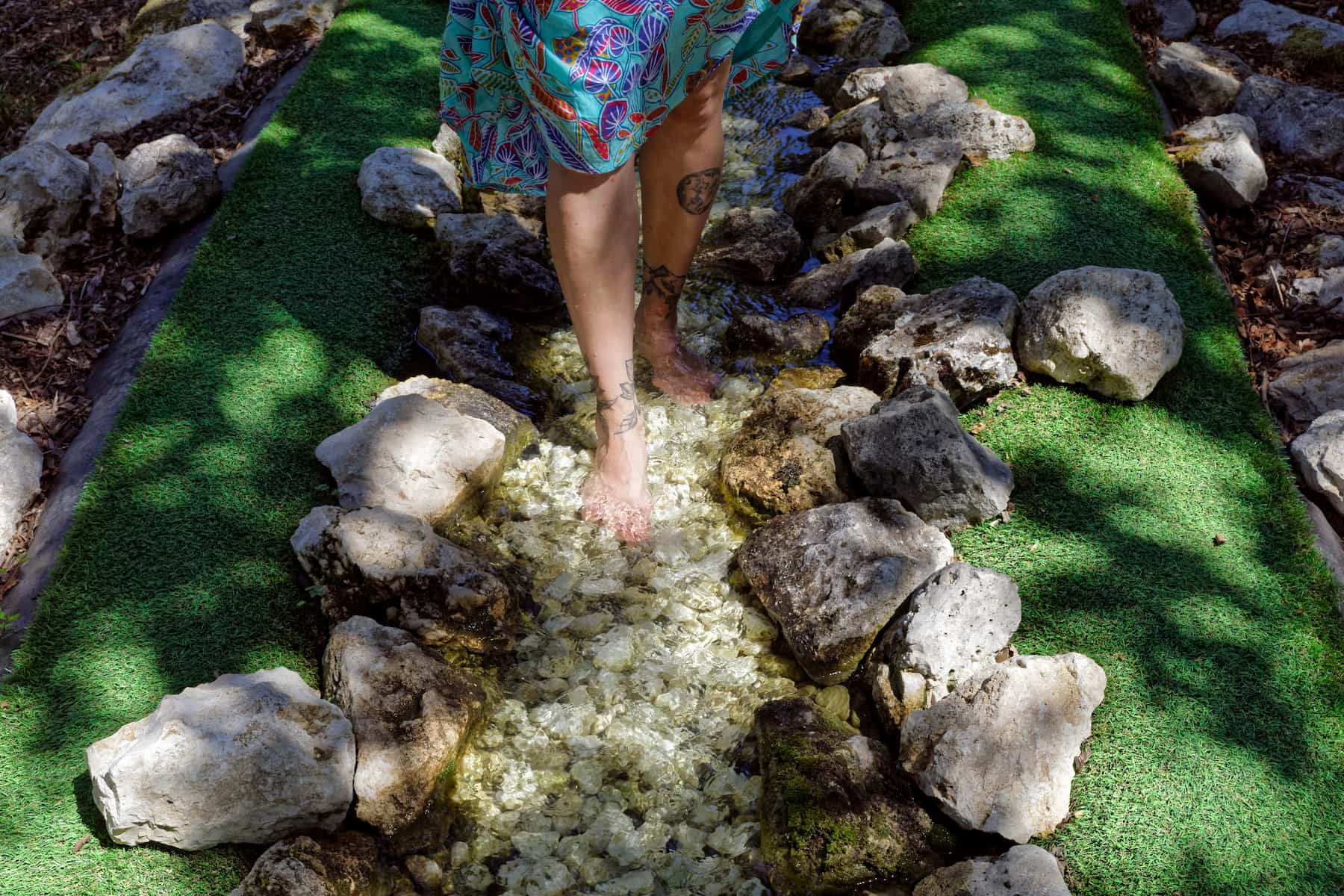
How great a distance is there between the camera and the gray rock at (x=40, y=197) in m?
3.08

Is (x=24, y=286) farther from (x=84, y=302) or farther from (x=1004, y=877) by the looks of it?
(x=1004, y=877)

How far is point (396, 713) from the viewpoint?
199 cm

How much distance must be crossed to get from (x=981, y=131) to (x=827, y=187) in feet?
1.95

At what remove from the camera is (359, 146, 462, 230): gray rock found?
3312mm

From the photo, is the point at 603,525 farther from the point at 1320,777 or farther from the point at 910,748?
the point at 1320,777

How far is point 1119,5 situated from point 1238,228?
158cm

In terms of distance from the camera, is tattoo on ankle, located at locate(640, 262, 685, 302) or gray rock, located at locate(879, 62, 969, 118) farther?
gray rock, located at locate(879, 62, 969, 118)

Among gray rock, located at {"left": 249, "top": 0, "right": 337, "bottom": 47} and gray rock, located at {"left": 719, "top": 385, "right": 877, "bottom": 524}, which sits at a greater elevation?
gray rock, located at {"left": 249, "top": 0, "right": 337, "bottom": 47}

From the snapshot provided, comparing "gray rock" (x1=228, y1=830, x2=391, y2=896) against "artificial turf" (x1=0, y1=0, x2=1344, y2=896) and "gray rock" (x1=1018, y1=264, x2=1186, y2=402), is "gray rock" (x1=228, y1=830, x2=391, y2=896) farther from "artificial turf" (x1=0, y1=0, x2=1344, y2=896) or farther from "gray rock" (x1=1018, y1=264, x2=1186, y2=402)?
"gray rock" (x1=1018, y1=264, x2=1186, y2=402)

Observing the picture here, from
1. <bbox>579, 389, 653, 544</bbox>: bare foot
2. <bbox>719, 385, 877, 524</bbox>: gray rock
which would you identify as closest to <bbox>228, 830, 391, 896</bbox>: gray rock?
<bbox>579, 389, 653, 544</bbox>: bare foot

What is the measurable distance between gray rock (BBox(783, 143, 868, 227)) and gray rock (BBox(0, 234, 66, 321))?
2397 mm

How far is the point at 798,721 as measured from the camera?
203cm

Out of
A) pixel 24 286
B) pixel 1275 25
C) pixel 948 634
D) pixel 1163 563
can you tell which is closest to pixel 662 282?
pixel 948 634

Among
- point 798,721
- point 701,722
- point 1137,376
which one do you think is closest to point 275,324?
point 701,722
